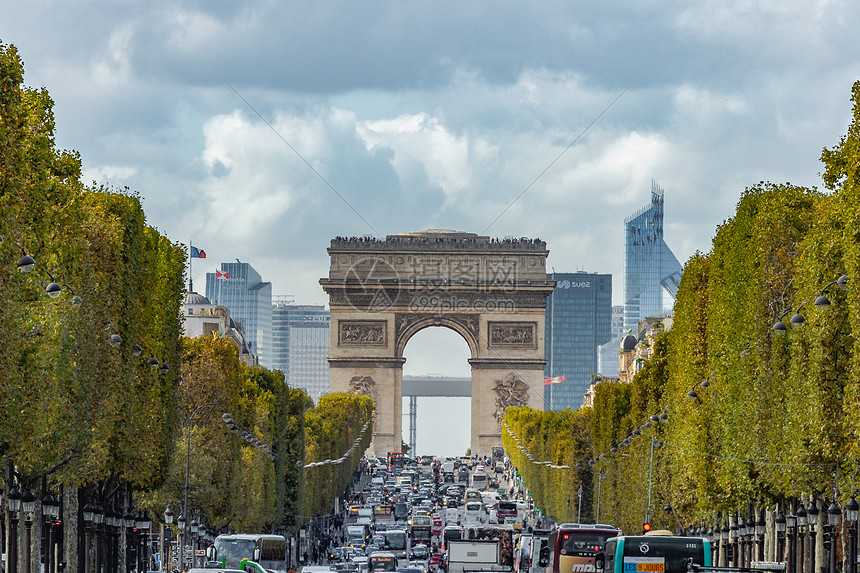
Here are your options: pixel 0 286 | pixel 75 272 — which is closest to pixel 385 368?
pixel 75 272

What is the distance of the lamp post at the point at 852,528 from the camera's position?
38312mm

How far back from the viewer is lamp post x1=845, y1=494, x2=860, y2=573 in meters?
38.3

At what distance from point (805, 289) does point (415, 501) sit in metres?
71.5

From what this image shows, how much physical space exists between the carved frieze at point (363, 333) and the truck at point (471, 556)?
3522 inches

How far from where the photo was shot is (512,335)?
149125 millimetres

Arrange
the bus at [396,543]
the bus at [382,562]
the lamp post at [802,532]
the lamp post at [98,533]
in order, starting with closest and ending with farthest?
the lamp post at [802,532], the lamp post at [98,533], the bus at [382,562], the bus at [396,543]

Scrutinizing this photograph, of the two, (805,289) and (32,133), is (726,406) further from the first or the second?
(32,133)

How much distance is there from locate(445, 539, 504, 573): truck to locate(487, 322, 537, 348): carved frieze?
293ft

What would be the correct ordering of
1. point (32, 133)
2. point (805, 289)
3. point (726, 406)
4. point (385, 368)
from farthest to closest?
point (385, 368) < point (726, 406) < point (805, 289) < point (32, 133)

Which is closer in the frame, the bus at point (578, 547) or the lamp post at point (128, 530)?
the bus at point (578, 547)

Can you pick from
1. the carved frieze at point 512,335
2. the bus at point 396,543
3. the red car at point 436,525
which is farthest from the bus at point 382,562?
the carved frieze at point 512,335

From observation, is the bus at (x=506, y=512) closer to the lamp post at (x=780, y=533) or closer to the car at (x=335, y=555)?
the car at (x=335, y=555)

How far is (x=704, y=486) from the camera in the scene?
171 ft

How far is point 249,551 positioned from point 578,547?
12.8 m
